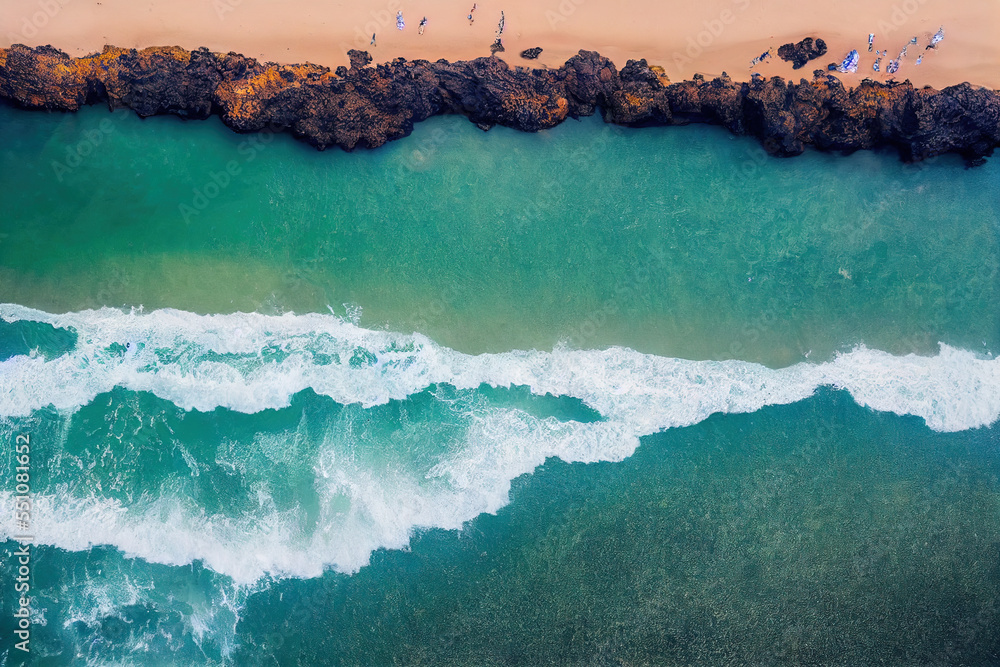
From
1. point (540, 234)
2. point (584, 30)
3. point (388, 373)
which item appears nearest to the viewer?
point (388, 373)

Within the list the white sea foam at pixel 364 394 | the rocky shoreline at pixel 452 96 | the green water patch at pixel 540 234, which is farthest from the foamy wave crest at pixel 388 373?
the rocky shoreline at pixel 452 96

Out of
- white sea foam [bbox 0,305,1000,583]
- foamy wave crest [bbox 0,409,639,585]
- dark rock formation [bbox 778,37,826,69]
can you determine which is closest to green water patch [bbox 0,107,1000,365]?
white sea foam [bbox 0,305,1000,583]

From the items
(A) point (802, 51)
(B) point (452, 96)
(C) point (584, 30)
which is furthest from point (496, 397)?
(A) point (802, 51)

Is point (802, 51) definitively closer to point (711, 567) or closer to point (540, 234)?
point (540, 234)

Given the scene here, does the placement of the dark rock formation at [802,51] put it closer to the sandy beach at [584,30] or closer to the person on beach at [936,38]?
the sandy beach at [584,30]

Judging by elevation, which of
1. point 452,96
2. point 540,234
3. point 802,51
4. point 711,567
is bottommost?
point 711,567

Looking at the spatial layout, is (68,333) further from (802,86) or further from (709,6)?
(802,86)
